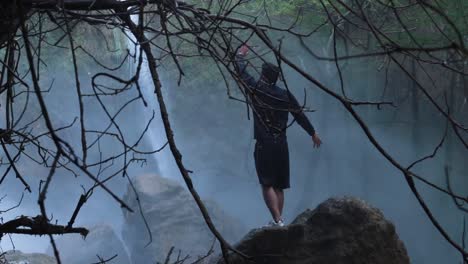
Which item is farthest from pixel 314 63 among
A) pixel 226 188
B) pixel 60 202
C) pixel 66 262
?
pixel 60 202

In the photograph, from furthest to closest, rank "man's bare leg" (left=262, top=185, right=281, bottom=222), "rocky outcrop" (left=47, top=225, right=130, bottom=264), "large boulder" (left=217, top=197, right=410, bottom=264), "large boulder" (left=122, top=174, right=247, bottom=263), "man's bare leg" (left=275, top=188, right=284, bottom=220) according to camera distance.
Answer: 1. "rocky outcrop" (left=47, top=225, right=130, bottom=264)
2. "large boulder" (left=122, top=174, right=247, bottom=263)
3. "man's bare leg" (left=275, top=188, right=284, bottom=220)
4. "man's bare leg" (left=262, top=185, right=281, bottom=222)
5. "large boulder" (left=217, top=197, right=410, bottom=264)

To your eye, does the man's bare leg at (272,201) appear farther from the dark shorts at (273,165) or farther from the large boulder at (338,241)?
the large boulder at (338,241)

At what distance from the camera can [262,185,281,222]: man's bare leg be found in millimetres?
5348

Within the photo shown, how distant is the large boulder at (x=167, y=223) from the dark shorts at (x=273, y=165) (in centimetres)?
813

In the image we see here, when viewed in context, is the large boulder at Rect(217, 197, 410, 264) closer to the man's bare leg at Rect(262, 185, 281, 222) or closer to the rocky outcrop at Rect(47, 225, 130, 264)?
the man's bare leg at Rect(262, 185, 281, 222)

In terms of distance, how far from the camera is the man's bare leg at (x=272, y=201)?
17.5 feet

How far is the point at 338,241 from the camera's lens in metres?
4.09

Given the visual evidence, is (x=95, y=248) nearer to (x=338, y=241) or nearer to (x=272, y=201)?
(x=272, y=201)

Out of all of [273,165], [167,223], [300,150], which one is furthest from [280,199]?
[300,150]

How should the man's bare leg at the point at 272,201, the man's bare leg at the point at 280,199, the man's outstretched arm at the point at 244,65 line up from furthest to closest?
1. the man's bare leg at the point at 280,199
2. the man's bare leg at the point at 272,201
3. the man's outstretched arm at the point at 244,65

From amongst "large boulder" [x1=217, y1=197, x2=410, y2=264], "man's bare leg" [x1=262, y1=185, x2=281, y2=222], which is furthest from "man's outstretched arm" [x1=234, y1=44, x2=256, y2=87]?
"man's bare leg" [x1=262, y1=185, x2=281, y2=222]

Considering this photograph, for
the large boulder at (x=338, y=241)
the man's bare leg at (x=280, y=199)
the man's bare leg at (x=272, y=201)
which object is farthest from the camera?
the man's bare leg at (x=280, y=199)

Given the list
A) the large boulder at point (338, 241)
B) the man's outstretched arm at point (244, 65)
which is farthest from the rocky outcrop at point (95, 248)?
the man's outstretched arm at point (244, 65)

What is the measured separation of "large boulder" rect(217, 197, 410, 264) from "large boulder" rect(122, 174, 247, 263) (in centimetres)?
946
